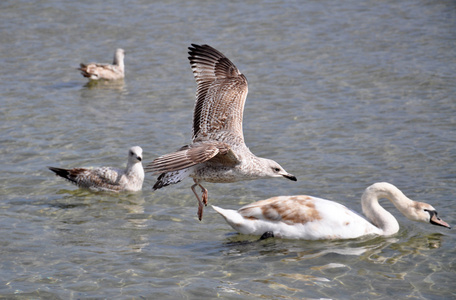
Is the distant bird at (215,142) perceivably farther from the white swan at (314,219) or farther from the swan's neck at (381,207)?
the swan's neck at (381,207)

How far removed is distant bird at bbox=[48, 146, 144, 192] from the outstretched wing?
160cm

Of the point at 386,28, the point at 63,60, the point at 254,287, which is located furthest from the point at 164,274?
the point at 386,28

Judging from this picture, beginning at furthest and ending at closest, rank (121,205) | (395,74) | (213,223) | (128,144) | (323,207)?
(395,74), (128,144), (121,205), (213,223), (323,207)

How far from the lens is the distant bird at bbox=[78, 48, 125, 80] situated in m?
16.6

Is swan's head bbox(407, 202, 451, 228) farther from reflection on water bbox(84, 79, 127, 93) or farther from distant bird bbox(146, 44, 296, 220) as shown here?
reflection on water bbox(84, 79, 127, 93)

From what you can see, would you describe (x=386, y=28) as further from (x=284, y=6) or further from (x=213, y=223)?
(x=213, y=223)

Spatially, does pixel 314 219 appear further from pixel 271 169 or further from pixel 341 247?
pixel 271 169

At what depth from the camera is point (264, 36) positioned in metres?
19.4

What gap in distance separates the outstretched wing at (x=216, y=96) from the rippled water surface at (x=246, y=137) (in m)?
1.14

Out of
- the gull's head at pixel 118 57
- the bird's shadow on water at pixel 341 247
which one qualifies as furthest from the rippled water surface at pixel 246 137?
the gull's head at pixel 118 57

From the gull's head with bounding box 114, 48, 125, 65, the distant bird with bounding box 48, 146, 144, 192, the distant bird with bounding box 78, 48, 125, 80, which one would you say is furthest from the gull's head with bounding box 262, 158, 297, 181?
the gull's head with bounding box 114, 48, 125, 65

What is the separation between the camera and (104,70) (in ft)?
54.7

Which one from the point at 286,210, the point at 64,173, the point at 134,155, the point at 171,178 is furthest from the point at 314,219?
the point at 64,173

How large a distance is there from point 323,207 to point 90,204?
12.1 ft
